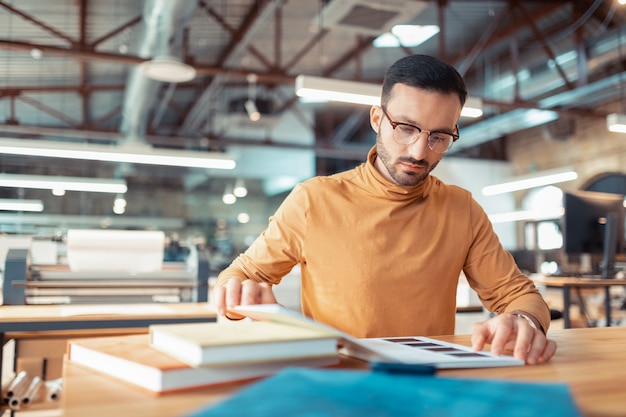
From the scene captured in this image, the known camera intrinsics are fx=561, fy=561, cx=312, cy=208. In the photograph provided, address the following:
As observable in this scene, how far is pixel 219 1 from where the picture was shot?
7.22 meters

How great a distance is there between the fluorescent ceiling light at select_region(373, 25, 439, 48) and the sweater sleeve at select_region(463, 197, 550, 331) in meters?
6.65

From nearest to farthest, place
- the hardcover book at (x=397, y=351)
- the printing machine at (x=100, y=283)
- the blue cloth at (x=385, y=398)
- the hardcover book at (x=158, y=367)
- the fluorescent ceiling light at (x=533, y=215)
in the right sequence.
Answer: the blue cloth at (x=385, y=398) < the hardcover book at (x=158, y=367) < the hardcover book at (x=397, y=351) < the printing machine at (x=100, y=283) < the fluorescent ceiling light at (x=533, y=215)

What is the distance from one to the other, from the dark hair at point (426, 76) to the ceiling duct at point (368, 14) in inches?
159

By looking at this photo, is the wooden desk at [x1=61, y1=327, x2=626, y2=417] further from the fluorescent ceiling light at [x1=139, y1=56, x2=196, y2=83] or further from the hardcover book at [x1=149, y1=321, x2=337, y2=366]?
the fluorescent ceiling light at [x1=139, y1=56, x2=196, y2=83]

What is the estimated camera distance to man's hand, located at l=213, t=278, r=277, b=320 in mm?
983

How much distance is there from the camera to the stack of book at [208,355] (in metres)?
0.65

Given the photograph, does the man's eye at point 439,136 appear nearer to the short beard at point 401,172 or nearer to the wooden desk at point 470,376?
the short beard at point 401,172

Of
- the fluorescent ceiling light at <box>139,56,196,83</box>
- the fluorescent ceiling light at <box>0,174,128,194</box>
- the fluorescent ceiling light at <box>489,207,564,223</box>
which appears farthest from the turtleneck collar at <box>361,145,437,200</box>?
the fluorescent ceiling light at <box>489,207,564,223</box>

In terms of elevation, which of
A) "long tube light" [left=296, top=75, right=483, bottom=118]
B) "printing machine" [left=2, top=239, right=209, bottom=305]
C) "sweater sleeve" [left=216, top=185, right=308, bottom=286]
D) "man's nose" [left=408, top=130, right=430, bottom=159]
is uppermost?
"long tube light" [left=296, top=75, right=483, bottom=118]

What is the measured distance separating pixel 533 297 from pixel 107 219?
10.3 meters

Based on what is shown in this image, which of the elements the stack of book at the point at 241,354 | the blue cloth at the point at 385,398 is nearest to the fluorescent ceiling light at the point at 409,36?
the stack of book at the point at 241,354

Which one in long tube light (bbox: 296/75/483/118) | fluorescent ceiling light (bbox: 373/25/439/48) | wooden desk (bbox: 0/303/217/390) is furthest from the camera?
fluorescent ceiling light (bbox: 373/25/439/48)

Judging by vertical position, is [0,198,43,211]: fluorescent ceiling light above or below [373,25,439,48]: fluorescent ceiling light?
below

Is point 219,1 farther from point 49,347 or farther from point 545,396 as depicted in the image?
point 545,396
